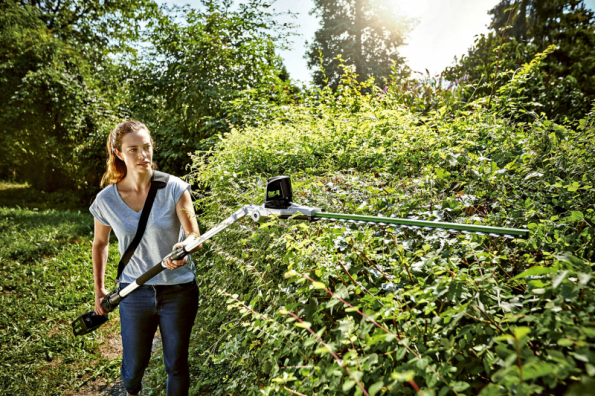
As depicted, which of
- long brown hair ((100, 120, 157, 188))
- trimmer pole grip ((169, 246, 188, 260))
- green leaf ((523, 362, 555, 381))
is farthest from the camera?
long brown hair ((100, 120, 157, 188))

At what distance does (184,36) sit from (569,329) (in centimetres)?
A: 889

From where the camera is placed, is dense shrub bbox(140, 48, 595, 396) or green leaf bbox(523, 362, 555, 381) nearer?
green leaf bbox(523, 362, 555, 381)

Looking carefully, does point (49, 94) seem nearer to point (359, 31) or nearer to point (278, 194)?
point (278, 194)

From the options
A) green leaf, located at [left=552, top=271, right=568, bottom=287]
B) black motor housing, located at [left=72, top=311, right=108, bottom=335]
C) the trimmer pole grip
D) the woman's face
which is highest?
the woman's face

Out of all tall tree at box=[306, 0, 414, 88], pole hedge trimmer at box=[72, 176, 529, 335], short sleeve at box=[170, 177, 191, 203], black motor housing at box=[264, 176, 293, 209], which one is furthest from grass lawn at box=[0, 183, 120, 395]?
tall tree at box=[306, 0, 414, 88]

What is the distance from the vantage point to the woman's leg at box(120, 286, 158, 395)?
7.85ft

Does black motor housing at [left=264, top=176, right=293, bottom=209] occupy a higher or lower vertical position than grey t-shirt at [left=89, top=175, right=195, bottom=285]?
higher

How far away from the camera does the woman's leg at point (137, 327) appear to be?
2.39 meters

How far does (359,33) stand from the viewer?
87.2 ft

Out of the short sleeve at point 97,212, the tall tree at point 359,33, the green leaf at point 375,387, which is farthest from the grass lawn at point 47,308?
the tall tree at point 359,33

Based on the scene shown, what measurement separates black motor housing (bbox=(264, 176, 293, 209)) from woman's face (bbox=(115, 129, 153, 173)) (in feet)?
3.99

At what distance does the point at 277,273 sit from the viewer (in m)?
2.21

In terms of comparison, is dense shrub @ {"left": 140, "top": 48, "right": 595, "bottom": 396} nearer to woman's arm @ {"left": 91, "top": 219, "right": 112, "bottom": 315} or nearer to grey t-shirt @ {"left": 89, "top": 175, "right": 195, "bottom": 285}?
grey t-shirt @ {"left": 89, "top": 175, "right": 195, "bottom": 285}

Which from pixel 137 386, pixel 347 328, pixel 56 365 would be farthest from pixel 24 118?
pixel 347 328
